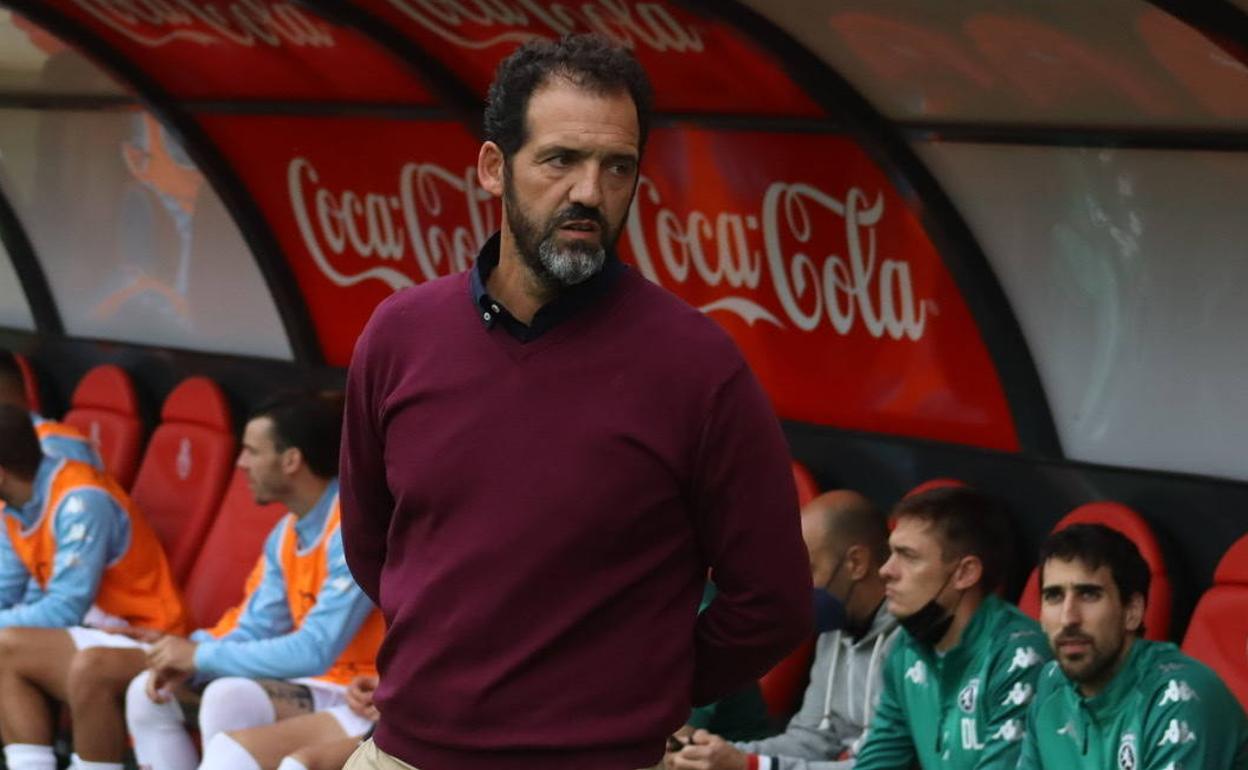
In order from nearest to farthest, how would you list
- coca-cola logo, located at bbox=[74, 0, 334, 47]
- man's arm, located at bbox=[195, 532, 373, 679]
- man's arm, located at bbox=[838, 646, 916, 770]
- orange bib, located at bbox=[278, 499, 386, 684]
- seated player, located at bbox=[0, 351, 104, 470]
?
man's arm, located at bbox=[838, 646, 916, 770] → man's arm, located at bbox=[195, 532, 373, 679] → orange bib, located at bbox=[278, 499, 386, 684] → coca-cola logo, located at bbox=[74, 0, 334, 47] → seated player, located at bbox=[0, 351, 104, 470]

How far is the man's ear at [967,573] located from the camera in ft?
14.6

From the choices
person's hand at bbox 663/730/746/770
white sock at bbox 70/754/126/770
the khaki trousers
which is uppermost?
the khaki trousers

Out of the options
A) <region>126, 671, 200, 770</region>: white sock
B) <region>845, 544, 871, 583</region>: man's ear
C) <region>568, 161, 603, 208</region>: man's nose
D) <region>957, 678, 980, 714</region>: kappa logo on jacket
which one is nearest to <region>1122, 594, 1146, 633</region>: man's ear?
<region>957, 678, 980, 714</region>: kappa logo on jacket

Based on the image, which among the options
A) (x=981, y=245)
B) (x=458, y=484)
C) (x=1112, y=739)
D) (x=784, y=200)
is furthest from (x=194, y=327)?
(x=458, y=484)

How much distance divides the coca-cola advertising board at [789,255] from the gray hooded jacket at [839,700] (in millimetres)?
711

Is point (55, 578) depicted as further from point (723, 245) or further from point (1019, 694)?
point (1019, 694)

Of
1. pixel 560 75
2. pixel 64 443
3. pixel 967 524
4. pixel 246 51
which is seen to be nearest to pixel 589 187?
pixel 560 75

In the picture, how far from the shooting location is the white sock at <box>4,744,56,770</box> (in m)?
6.12

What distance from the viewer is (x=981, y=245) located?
17.5 feet

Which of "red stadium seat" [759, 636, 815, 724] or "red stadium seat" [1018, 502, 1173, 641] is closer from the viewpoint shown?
"red stadium seat" [1018, 502, 1173, 641]

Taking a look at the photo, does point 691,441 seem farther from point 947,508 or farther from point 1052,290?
point 1052,290

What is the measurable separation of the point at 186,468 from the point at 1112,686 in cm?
420

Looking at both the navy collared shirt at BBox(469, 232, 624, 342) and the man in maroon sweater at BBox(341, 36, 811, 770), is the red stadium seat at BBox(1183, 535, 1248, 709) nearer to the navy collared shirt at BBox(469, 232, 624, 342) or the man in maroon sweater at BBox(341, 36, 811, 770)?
the man in maroon sweater at BBox(341, 36, 811, 770)

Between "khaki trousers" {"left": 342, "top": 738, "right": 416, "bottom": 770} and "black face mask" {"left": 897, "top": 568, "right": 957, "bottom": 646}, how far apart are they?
2.07 meters
